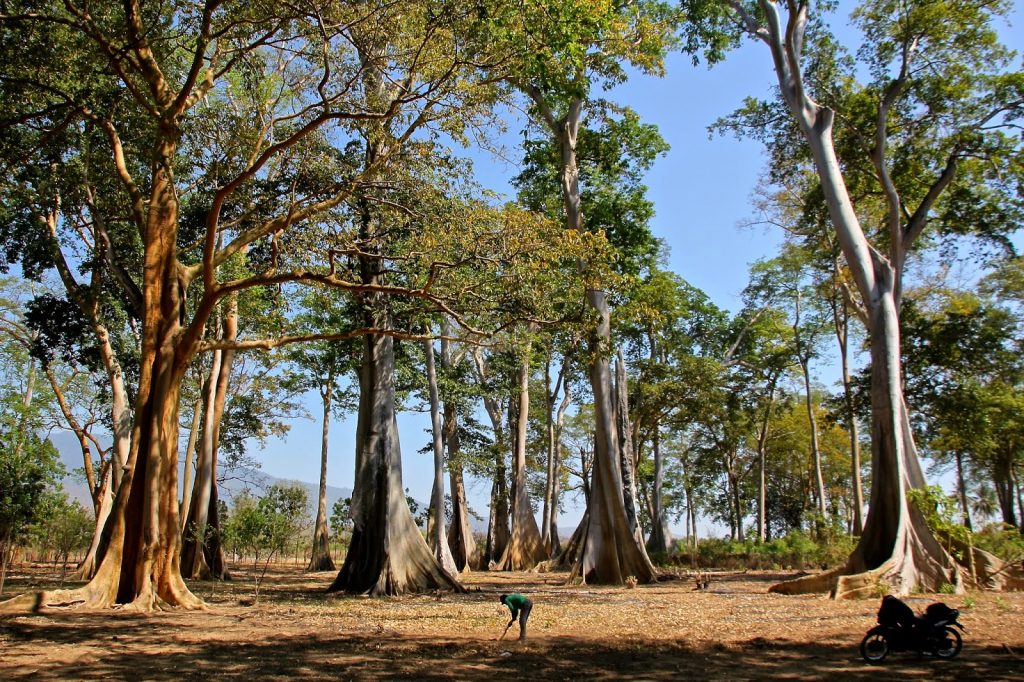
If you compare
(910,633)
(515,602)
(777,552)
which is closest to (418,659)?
(515,602)

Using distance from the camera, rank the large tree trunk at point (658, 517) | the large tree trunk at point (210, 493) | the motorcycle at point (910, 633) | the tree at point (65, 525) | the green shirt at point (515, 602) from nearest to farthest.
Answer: the motorcycle at point (910, 633)
the green shirt at point (515, 602)
the large tree trunk at point (210, 493)
the tree at point (65, 525)
the large tree trunk at point (658, 517)

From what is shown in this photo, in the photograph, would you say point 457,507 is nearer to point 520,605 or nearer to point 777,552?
point 777,552

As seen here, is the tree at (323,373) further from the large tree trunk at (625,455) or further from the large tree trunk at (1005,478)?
the large tree trunk at (1005,478)

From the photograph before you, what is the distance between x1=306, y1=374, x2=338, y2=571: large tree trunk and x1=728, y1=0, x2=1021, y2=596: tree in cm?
1642

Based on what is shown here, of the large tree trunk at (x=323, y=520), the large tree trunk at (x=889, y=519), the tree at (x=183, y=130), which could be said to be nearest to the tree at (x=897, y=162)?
the large tree trunk at (x=889, y=519)

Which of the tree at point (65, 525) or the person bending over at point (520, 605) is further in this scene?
the tree at point (65, 525)

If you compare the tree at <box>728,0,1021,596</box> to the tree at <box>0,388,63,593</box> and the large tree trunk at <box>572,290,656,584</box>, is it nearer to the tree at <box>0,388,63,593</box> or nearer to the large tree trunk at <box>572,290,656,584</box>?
the large tree trunk at <box>572,290,656,584</box>

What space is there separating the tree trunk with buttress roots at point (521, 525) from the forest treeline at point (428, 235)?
1885 mm

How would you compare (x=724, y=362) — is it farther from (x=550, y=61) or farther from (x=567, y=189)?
(x=550, y=61)

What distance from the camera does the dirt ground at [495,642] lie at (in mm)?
5547

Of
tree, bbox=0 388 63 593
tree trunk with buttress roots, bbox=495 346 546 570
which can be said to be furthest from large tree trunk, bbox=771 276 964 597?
tree trunk with buttress roots, bbox=495 346 546 570

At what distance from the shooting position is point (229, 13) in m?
8.84

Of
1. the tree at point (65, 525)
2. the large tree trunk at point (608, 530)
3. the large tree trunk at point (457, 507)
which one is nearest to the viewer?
the large tree trunk at point (608, 530)

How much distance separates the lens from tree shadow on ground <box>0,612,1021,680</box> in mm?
5434
